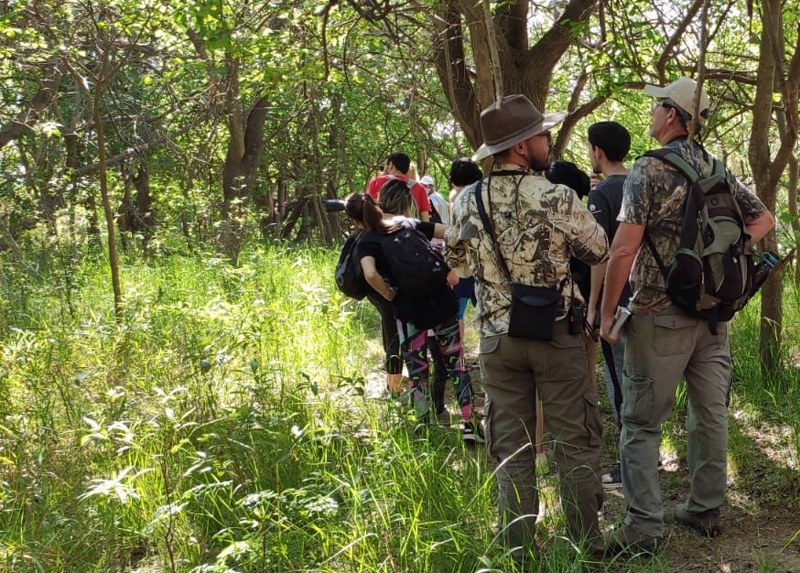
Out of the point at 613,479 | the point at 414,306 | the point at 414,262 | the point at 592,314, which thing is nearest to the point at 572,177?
the point at 592,314

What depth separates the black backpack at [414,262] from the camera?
499 cm

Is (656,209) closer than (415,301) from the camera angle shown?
Yes

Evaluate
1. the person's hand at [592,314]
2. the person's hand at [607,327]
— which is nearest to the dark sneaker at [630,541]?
the person's hand at [607,327]

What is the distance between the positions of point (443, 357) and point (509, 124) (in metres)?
2.25

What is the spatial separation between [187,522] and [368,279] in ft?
6.14

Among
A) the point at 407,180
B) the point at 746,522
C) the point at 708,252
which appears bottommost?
the point at 746,522

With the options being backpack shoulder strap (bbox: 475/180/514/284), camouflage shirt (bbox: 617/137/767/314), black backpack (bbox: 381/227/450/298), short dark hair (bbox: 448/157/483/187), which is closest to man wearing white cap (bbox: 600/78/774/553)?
camouflage shirt (bbox: 617/137/767/314)

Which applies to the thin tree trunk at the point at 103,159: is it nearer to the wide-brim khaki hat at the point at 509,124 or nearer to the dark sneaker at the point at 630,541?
the wide-brim khaki hat at the point at 509,124

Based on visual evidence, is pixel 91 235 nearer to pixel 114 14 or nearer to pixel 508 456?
pixel 114 14

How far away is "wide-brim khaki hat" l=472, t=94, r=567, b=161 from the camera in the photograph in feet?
11.1

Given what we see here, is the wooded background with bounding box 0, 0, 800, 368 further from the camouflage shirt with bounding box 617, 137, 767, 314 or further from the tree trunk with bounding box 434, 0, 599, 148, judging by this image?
the camouflage shirt with bounding box 617, 137, 767, 314

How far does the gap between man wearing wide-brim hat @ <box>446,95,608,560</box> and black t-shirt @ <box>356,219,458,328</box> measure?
162cm

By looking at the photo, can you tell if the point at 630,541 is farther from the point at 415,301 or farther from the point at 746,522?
the point at 415,301

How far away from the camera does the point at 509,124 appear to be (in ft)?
11.1
